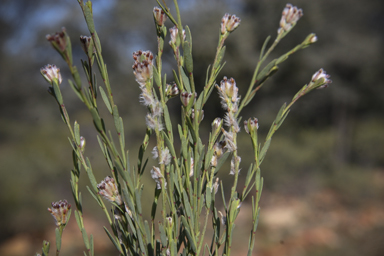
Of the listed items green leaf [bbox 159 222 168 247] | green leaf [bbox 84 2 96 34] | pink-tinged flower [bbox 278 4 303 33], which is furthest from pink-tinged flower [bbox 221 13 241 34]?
green leaf [bbox 159 222 168 247]

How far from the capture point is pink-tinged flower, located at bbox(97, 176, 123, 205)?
448 mm

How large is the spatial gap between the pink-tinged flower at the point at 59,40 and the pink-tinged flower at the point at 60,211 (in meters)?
0.23

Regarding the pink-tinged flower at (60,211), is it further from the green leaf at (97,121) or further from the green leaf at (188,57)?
the green leaf at (188,57)

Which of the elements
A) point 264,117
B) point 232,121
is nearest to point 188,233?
point 232,121

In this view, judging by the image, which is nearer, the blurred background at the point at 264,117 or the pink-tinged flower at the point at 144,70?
the pink-tinged flower at the point at 144,70

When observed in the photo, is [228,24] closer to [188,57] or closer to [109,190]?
[188,57]

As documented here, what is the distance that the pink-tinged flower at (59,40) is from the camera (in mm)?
340

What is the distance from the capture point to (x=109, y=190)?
45cm

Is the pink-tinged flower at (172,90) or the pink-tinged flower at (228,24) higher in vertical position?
the pink-tinged flower at (228,24)

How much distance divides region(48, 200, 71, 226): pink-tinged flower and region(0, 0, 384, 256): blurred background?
11.1 ft

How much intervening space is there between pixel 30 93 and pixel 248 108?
4001 mm

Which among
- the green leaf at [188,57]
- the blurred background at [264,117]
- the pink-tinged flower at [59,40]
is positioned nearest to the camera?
the pink-tinged flower at [59,40]

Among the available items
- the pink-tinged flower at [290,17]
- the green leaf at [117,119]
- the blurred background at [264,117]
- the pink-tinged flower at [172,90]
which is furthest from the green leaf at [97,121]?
the blurred background at [264,117]

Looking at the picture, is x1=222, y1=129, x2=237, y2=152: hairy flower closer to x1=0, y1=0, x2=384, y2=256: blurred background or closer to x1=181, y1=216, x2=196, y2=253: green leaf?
x1=181, y1=216, x2=196, y2=253: green leaf
